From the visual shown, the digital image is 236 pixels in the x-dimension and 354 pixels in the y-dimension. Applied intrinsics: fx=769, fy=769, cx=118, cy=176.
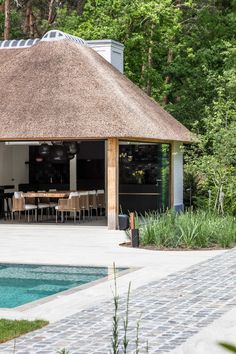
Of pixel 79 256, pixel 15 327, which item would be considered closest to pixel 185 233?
pixel 79 256

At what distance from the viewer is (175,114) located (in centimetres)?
2945

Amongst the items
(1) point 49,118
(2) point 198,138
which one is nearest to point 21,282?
(1) point 49,118

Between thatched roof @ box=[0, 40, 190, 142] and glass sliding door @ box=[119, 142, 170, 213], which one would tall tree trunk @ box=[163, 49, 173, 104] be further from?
thatched roof @ box=[0, 40, 190, 142]

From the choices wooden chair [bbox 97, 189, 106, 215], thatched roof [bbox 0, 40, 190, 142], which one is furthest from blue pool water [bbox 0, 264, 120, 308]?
wooden chair [bbox 97, 189, 106, 215]

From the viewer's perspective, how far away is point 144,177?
2417 cm

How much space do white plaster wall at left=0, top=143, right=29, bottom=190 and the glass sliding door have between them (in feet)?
12.3

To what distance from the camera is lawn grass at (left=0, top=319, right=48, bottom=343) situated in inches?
271

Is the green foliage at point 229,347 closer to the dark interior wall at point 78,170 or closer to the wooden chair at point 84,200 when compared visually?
the wooden chair at point 84,200

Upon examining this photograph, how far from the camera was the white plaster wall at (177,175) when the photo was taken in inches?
938

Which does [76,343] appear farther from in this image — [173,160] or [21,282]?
[173,160]

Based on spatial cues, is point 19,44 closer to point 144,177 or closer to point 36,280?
point 144,177

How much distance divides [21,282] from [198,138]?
411 inches

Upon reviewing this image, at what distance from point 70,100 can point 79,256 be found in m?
7.40

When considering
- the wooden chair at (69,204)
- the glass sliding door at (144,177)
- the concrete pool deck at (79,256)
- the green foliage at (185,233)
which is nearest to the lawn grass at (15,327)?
the concrete pool deck at (79,256)
